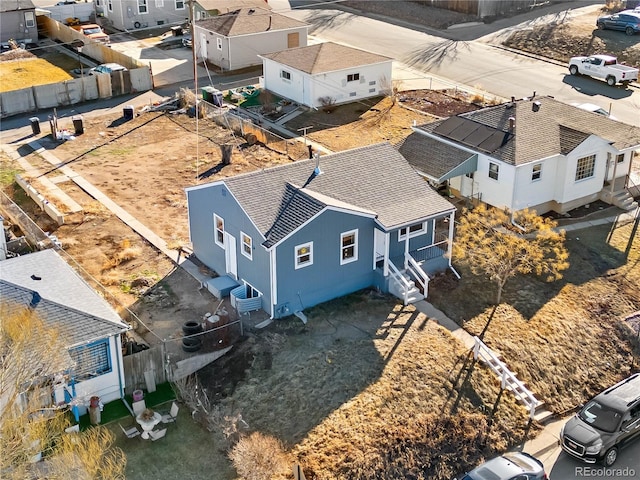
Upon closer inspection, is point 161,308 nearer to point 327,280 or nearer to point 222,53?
point 327,280

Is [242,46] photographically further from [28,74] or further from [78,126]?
[28,74]

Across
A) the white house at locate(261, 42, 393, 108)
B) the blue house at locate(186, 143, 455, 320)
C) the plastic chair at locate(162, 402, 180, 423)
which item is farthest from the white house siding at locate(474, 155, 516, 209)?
the plastic chair at locate(162, 402, 180, 423)

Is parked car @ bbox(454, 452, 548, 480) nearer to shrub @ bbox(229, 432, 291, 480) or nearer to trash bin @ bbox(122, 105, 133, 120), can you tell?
shrub @ bbox(229, 432, 291, 480)

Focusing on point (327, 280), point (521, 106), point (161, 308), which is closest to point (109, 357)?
point (161, 308)

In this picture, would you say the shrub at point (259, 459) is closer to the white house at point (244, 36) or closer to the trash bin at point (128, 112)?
the trash bin at point (128, 112)

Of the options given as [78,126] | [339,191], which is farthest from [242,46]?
[339,191]

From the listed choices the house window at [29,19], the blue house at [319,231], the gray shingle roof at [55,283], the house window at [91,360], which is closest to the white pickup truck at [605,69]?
the blue house at [319,231]
